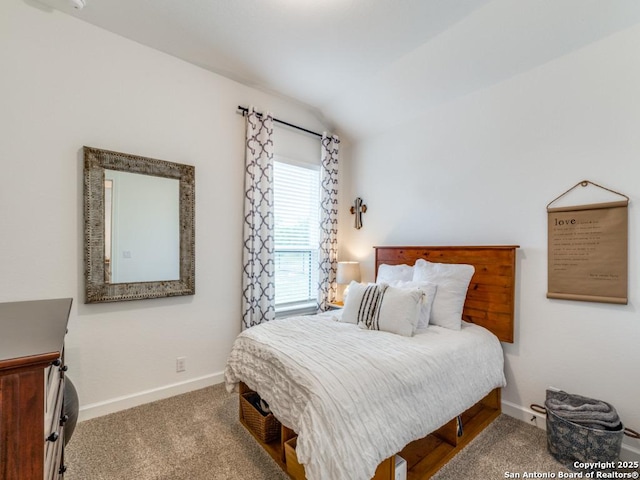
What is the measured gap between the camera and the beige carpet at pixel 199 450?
1.68m

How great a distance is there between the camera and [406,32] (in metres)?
2.26

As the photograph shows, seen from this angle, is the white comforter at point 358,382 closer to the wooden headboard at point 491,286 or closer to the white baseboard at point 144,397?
the wooden headboard at point 491,286

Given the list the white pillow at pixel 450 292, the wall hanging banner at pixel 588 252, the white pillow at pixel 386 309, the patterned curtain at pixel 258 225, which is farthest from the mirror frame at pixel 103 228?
the wall hanging banner at pixel 588 252

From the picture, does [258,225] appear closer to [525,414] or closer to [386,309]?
[386,309]

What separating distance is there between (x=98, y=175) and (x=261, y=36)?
1.62 metres

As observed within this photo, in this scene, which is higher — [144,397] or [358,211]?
[358,211]

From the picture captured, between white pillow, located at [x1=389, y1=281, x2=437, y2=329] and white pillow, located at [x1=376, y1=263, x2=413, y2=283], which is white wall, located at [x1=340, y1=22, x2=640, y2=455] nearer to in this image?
white pillow, located at [x1=376, y1=263, x2=413, y2=283]

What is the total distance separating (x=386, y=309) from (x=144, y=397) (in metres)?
2.07

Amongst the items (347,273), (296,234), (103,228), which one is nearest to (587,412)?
(347,273)


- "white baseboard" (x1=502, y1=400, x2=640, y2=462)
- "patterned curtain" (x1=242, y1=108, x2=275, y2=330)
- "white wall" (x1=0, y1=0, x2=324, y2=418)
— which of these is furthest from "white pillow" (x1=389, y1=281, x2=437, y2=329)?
"white wall" (x1=0, y1=0, x2=324, y2=418)

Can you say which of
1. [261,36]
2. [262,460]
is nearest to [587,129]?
[261,36]

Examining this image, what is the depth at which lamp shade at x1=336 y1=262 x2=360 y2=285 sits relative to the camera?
3.35 m

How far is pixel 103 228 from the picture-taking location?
2.21m

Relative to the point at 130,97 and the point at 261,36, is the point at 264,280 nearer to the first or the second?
the point at 130,97
